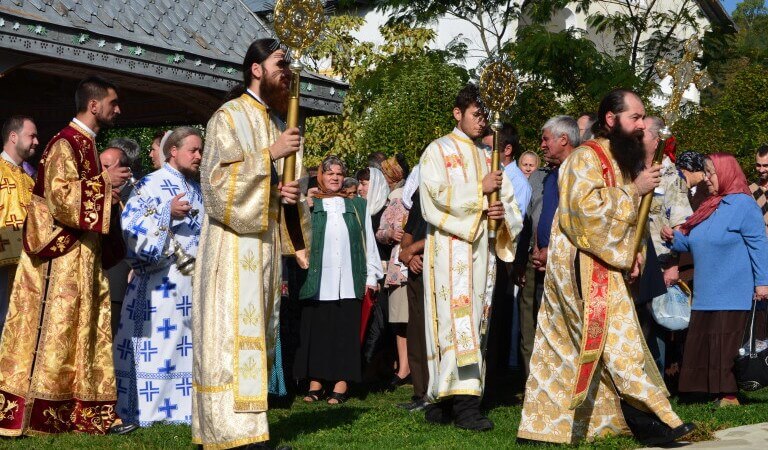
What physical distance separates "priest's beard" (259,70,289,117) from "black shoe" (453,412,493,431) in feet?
8.35

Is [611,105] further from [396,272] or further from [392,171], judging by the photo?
[392,171]

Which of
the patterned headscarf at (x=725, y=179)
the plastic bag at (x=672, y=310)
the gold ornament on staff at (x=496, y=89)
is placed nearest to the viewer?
the gold ornament on staff at (x=496, y=89)

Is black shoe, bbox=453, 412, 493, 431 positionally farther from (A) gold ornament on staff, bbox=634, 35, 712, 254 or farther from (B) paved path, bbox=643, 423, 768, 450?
(A) gold ornament on staff, bbox=634, 35, 712, 254

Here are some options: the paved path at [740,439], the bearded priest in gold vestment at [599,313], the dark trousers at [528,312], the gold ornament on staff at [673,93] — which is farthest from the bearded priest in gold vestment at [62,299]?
the paved path at [740,439]

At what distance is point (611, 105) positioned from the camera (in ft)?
22.5

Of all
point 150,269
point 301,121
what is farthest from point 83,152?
point 301,121

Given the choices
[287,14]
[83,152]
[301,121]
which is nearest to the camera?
[287,14]

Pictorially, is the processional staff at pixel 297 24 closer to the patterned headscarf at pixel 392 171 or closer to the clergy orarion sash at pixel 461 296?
the clergy orarion sash at pixel 461 296

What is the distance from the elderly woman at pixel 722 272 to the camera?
30.3 ft

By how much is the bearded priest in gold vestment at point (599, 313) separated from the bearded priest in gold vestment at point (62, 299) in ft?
9.72

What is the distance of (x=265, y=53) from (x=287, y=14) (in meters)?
0.29

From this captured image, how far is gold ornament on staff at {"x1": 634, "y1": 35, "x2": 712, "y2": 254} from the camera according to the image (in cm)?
660

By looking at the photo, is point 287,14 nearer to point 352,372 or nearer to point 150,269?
point 150,269

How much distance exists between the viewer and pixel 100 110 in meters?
7.75
